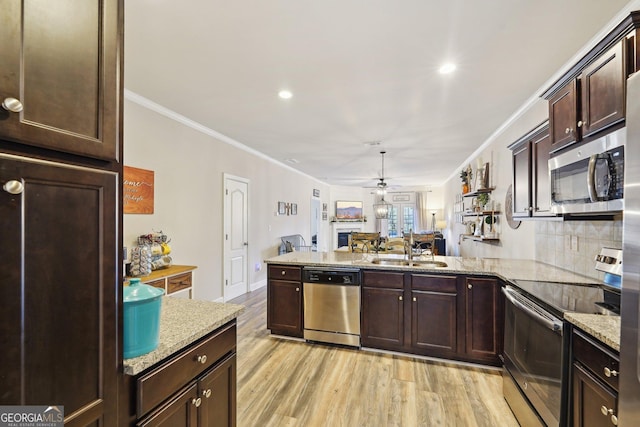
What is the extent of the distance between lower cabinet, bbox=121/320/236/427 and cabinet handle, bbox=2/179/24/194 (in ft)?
2.26

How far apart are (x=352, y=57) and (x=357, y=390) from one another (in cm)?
273

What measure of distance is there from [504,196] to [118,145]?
433cm

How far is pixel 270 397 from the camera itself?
224 centimetres

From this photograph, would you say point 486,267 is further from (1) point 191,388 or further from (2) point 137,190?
(2) point 137,190

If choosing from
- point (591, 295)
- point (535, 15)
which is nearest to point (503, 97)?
point (535, 15)

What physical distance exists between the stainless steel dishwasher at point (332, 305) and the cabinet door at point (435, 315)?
584mm

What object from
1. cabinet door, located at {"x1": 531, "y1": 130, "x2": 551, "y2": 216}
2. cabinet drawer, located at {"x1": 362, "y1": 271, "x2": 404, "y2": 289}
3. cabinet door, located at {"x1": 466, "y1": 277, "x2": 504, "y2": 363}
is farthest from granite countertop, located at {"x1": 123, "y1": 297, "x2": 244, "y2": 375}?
cabinet door, located at {"x1": 531, "y1": 130, "x2": 551, "y2": 216}

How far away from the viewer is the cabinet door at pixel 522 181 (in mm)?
2484

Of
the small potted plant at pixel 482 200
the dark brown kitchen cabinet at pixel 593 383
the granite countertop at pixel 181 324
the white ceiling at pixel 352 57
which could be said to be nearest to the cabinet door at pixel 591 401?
the dark brown kitchen cabinet at pixel 593 383

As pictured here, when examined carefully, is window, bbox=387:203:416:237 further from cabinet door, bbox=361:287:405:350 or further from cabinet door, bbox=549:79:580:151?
cabinet door, bbox=549:79:580:151

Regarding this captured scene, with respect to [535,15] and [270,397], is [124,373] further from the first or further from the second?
[535,15]

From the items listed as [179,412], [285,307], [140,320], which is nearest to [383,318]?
[285,307]

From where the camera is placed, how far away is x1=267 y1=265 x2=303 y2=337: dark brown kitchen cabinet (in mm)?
3162

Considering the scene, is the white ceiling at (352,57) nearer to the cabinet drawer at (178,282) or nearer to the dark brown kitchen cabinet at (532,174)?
the dark brown kitchen cabinet at (532,174)
